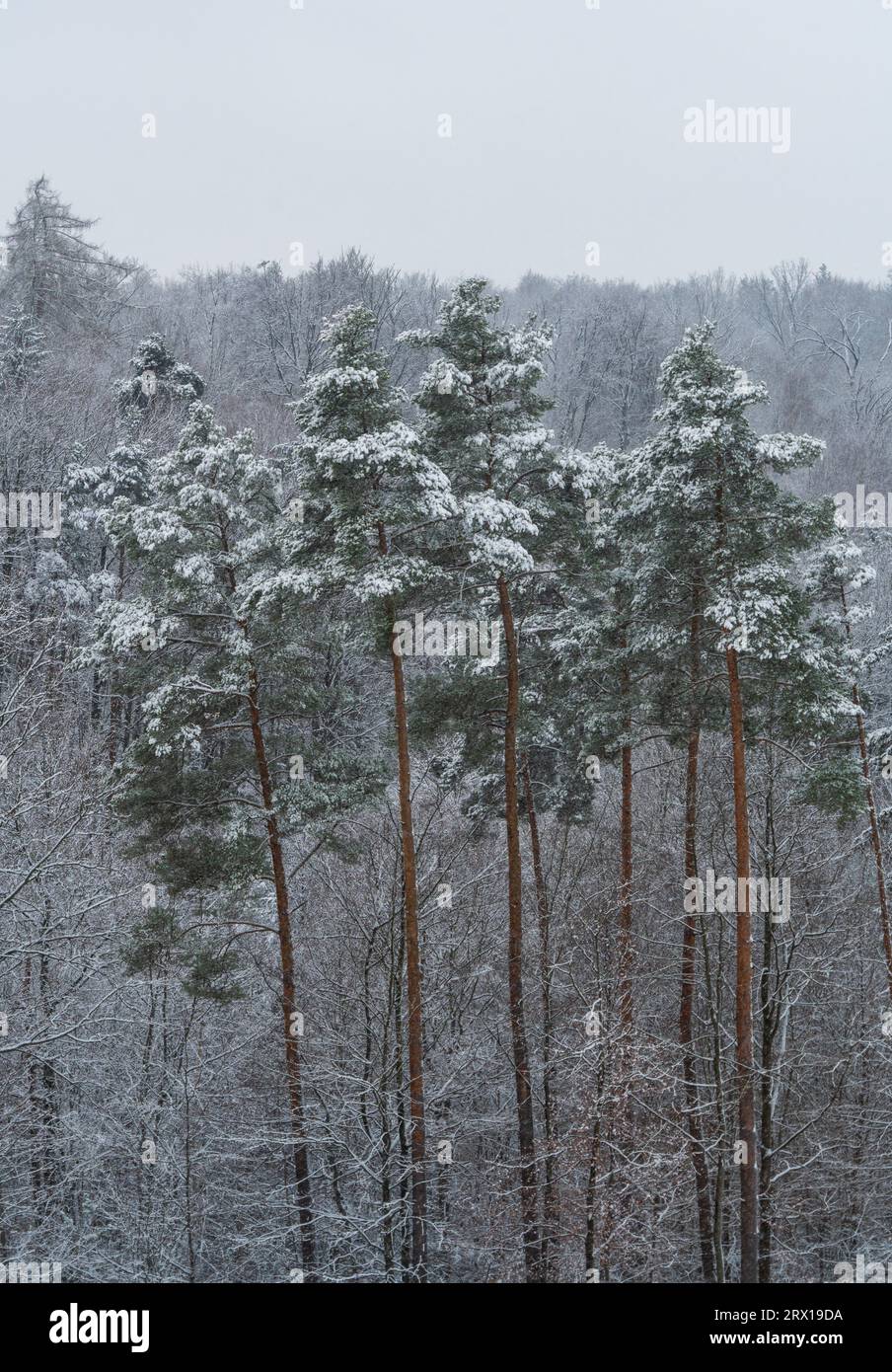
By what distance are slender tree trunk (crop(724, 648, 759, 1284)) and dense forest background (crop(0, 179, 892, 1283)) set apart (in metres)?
0.61

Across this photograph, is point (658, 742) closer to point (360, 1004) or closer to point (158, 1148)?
point (360, 1004)

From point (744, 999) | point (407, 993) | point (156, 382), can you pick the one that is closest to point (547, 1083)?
point (407, 993)

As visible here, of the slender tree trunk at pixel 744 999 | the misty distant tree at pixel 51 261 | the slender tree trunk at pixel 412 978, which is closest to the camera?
the slender tree trunk at pixel 744 999

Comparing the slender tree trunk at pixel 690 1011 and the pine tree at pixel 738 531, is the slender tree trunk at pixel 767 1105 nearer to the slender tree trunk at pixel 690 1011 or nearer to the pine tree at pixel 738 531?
the slender tree trunk at pixel 690 1011

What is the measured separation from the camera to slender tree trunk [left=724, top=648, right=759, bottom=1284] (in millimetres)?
13812

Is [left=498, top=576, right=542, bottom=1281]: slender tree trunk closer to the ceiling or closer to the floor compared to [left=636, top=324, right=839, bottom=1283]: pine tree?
closer to the floor

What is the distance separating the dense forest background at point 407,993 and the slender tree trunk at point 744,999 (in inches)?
23.9

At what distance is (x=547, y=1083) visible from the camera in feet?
58.4

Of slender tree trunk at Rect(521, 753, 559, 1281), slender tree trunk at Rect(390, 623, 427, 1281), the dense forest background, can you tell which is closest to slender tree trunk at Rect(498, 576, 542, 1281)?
the dense forest background

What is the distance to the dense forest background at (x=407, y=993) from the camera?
578 inches

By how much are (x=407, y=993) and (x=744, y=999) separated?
598 cm

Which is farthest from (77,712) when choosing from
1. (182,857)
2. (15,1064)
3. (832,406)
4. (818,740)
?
(832,406)

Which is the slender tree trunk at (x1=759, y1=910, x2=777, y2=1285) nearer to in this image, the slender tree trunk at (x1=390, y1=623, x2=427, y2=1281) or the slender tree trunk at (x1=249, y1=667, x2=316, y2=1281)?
the slender tree trunk at (x1=390, y1=623, x2=427, y2=1281)

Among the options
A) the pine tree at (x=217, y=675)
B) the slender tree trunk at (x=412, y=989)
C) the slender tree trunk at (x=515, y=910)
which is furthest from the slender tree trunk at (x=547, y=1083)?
the pine tree at (x=217, y=675)
